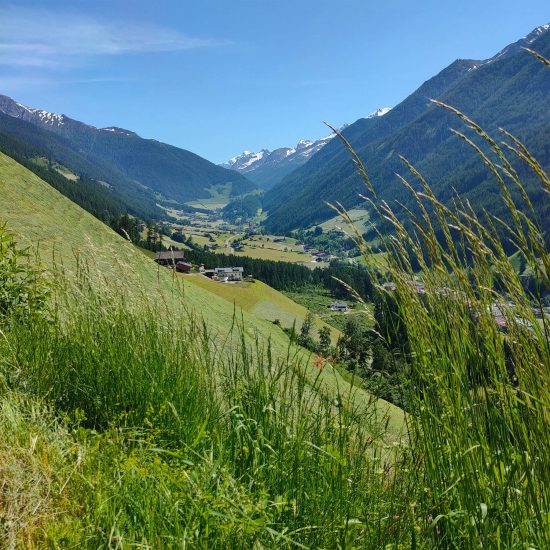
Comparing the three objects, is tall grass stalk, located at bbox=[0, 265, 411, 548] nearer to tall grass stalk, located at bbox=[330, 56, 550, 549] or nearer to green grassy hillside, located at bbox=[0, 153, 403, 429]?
tall grass stalk, located at bbox=[330, 56, 550, 549]

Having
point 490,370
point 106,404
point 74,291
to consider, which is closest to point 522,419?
point 490,370

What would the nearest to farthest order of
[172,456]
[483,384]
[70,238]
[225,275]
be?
[483,384], [172,456], [70,238], [225,275]

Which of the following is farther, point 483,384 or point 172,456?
point 172,456

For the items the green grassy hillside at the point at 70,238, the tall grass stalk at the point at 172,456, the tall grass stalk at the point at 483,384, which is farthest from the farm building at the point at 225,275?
the tall grass stalk at the point at 483,384

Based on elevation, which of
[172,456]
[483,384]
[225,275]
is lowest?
[225,275]

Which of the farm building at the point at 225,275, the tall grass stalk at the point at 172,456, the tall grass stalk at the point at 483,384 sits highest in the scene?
the tall grass stalk at the point at 483,384

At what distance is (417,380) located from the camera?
9.25ft

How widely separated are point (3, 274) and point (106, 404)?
284cm

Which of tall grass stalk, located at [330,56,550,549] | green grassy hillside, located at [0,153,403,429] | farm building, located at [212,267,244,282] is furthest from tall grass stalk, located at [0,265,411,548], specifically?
farm building, located at [212,267,244,282]

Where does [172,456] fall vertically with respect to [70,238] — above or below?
below

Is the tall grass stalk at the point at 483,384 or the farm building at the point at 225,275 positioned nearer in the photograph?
the tall grass stalk at the point at 483,384

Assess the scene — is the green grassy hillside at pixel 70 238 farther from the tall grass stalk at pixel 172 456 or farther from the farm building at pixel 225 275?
the farm building at pixel 225 275

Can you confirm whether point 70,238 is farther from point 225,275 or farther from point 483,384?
point 225,275

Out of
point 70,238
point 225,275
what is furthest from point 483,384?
point 225,275
